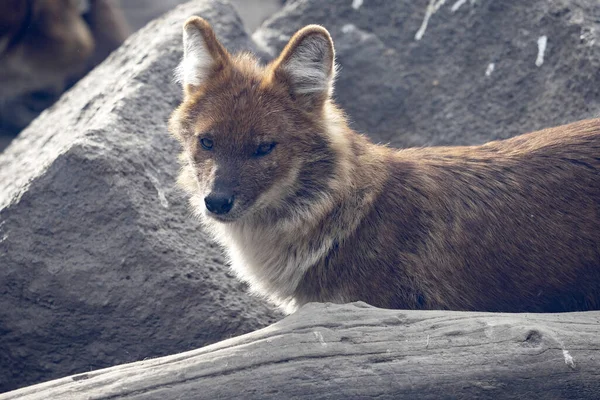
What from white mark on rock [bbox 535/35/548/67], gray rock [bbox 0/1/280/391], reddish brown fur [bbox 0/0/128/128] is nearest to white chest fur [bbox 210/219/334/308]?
gray rock [bbox 0/1/280/391]

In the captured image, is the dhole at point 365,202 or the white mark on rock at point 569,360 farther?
the dhole at point 365,202

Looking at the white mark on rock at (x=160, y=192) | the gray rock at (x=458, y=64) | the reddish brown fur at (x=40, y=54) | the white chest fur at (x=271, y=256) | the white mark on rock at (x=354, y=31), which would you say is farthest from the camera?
the reddish brown fur at (x=40, y=54)

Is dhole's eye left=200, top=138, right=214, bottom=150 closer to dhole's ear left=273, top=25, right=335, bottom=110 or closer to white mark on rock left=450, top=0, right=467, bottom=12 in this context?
dhole's ear left=273, top=25, right=335, bottom=110

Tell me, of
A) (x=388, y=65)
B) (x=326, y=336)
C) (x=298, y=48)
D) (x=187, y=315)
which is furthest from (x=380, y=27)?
(x=326, y=336)

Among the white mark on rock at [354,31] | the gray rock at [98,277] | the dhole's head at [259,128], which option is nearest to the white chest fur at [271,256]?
the dhole's head at [259,128]

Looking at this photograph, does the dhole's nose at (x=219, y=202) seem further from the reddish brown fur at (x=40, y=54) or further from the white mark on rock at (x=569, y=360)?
the reddish brown fur at (x=40, y=54)

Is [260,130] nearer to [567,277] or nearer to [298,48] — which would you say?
[298,48]

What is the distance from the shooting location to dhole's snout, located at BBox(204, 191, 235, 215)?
392cm

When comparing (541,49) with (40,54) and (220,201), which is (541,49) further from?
(40,54)

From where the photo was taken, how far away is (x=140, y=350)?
14.8 feet

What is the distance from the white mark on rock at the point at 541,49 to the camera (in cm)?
575

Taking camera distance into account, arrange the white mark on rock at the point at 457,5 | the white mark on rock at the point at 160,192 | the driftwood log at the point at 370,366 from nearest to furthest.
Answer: the driftwood log at the point at 370,366 < the white mark on rock at the point at 160,192 < the white mark on rock at the point at 457,5

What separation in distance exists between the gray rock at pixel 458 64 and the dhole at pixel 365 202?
1342 millimetres

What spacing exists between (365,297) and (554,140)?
1.27 m
